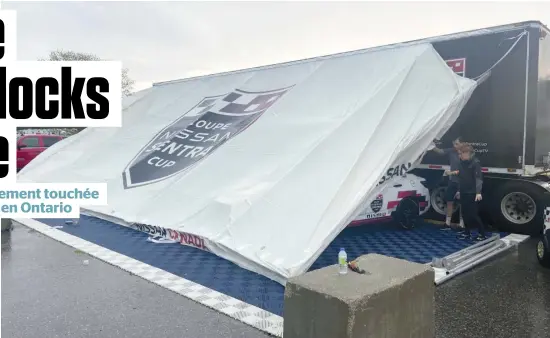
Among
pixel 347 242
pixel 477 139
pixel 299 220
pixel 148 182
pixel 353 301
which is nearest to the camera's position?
pixel 353 301

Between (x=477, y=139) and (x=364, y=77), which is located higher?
(x=364, y=77)

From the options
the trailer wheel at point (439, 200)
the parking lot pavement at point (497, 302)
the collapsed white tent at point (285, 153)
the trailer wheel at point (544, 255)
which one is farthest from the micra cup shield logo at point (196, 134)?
the trailer wheel at point (544, 255)

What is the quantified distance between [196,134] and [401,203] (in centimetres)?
462

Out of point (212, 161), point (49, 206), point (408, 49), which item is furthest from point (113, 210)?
point (408, 49)

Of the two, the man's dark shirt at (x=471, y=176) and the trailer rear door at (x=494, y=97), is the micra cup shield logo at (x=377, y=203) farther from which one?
the trailer rear door at (x=494, y=97)

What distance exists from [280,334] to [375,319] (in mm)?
1244

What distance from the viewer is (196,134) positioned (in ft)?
32.1

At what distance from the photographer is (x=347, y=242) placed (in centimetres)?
748

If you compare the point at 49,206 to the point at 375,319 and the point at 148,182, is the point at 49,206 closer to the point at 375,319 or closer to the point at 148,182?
the point at 148,182

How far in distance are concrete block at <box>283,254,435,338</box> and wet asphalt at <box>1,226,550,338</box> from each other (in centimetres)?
80

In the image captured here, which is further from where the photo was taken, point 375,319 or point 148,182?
point 148,182

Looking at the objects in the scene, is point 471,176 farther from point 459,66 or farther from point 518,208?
point 459,66

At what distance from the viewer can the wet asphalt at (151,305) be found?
4121mm

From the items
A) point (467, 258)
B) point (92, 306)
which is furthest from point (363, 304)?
point (467, 258)
